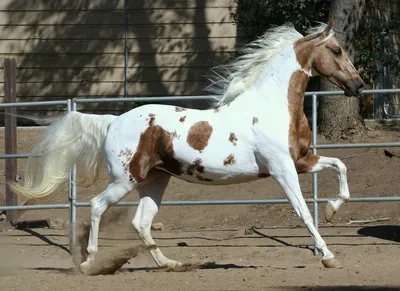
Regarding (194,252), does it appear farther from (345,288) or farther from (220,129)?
(345,288)

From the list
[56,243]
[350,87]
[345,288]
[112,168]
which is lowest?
[56,243]

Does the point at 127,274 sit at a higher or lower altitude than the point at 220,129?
lower

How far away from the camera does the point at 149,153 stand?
7.78 metres

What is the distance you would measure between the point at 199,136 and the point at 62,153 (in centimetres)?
139

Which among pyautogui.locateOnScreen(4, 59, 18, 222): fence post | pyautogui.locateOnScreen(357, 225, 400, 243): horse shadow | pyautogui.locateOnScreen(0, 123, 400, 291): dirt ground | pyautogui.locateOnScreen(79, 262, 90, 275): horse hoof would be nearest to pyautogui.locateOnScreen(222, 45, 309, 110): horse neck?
pyautogui.locateOnScreen(0, 123, 400, 291): dirt ground

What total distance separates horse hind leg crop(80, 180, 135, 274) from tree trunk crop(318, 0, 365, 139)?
5.14m

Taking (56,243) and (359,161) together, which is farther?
(359,161)

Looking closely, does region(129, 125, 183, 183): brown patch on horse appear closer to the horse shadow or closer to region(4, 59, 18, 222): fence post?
the horse shadow

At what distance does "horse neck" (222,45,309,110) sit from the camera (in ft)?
25.5

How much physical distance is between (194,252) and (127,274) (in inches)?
67.7

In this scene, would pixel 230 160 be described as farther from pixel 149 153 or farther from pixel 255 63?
pixel 255 63

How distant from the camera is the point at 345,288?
639 centimetres

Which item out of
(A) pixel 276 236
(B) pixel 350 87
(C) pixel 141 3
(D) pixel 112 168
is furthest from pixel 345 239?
(C) pixel 141 3

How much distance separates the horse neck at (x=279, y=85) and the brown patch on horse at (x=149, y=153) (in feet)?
2.28
